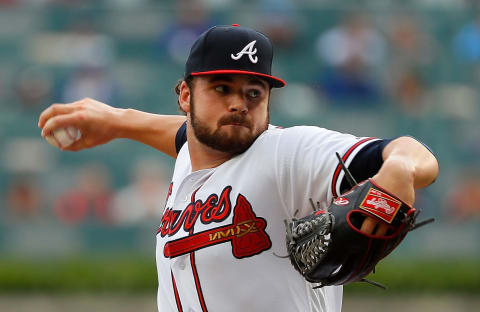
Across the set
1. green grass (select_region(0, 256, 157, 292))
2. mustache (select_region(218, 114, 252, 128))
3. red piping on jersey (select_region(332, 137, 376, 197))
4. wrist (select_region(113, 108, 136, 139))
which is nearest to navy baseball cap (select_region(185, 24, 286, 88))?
mustache (select_region(218, 114, 252, 128))

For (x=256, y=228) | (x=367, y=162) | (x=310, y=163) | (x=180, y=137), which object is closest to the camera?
(x=367, y=162)

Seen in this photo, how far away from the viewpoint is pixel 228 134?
3.08 m

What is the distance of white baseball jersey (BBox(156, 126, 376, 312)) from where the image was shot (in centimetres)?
289

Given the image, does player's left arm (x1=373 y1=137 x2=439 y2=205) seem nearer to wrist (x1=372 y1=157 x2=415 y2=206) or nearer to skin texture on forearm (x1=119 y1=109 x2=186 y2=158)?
wrist (x1=372 y1=157 x2=415 y2=206)

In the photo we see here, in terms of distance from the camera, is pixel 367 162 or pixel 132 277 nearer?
pixel 367 162

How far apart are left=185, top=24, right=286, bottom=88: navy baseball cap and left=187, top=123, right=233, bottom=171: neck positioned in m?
0.32

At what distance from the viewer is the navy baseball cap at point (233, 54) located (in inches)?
119

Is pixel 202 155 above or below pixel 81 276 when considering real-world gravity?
above

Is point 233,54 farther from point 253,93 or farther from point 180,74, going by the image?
point 180,74

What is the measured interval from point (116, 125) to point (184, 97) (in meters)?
0.73

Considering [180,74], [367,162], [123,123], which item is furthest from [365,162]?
[180,74]

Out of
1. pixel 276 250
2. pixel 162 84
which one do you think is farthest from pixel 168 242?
pixel 162 84

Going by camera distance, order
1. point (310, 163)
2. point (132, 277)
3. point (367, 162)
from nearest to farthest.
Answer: point (367, 162) < point (310, 163) < point (132, 277)

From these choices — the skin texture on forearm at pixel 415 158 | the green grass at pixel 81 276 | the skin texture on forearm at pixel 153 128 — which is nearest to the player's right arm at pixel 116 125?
the skin texture on forearm at pixel 153 128
